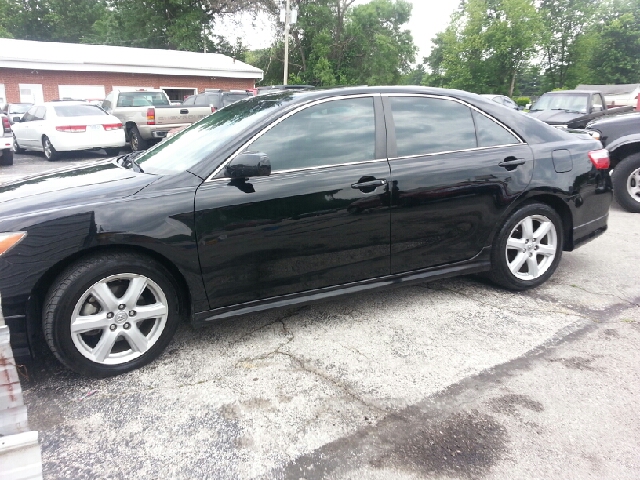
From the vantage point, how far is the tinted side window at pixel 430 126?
3.66 m

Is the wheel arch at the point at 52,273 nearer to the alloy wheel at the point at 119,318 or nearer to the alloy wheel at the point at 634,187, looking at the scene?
the alloy wheel at the point at 119,318

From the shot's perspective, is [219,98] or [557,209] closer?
[557,209]

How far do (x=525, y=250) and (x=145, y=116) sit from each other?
12319 millimetres

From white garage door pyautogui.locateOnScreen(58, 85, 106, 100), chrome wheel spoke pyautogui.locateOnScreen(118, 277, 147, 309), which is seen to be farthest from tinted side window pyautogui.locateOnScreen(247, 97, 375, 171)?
A: white garage door pyautogui.locateOnScreen(58, 85, 106, 100)

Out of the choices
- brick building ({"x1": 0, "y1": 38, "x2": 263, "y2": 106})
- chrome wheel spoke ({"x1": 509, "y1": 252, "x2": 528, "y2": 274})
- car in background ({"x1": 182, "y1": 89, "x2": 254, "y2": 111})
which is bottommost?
chrome wheel spoke ({"x1": 509, "y1": 252, "x2": 528, "y2": 274})

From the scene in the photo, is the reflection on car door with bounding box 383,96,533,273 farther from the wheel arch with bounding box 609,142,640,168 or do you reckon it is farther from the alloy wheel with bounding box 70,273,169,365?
the wheel arch with bounding box 609,142,640,168

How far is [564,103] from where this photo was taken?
44.8 feet

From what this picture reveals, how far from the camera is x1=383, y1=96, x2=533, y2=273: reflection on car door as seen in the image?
3586 millimetres

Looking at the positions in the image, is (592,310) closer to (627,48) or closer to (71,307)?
(71,307)

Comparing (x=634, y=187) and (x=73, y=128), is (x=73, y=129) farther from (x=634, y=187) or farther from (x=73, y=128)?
(x=634, y=187)

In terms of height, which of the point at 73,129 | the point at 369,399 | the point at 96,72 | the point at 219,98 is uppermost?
the point at 96,72

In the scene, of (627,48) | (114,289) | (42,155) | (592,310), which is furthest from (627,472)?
(627,48)

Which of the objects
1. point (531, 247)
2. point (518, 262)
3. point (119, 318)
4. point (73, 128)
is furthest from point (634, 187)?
point (73, 128)

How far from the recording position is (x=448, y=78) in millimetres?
43656
